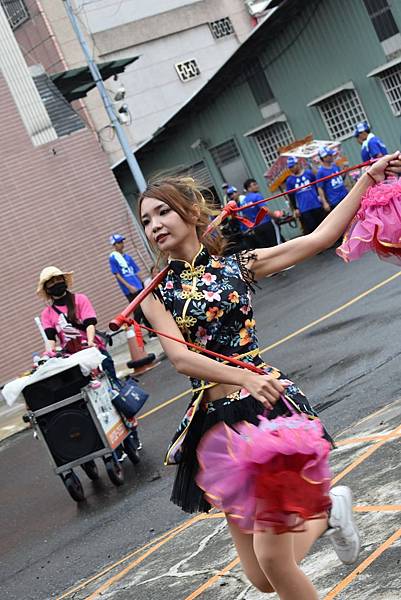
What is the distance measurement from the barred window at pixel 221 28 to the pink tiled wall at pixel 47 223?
69.5 feet

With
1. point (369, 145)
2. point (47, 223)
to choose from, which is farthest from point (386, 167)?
point (47, 223)

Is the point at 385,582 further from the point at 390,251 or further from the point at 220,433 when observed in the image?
the point at 390,251

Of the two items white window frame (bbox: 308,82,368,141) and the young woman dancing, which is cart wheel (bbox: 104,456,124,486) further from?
white window frame (bbox: 308,82,368,141)

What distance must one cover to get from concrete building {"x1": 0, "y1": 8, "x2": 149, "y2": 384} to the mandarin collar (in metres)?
20.1

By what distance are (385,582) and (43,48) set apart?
41083 mm

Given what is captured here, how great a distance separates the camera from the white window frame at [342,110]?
93.2 feet

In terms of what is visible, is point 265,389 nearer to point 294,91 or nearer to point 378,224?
point 378,224

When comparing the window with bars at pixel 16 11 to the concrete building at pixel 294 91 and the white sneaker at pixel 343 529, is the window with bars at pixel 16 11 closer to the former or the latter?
the concrete building at pixel 294 91

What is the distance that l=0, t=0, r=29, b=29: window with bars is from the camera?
43.2 metres

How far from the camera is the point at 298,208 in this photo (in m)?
23.5

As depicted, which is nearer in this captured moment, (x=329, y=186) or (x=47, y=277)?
(x=47, y=277)

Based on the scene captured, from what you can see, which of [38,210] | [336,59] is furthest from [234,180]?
[38,210]

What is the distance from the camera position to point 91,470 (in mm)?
10273

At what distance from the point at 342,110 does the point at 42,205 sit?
8624mm
